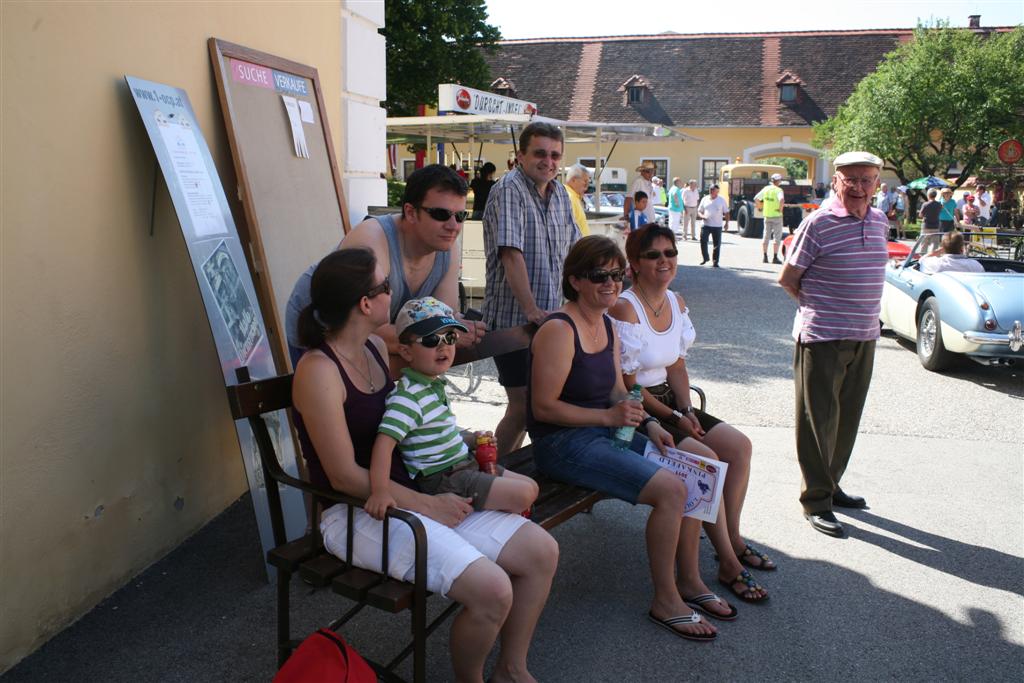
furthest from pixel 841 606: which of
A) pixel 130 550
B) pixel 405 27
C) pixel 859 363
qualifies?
pixel 405 27

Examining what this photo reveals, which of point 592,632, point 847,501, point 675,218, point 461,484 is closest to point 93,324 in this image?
point 461,484

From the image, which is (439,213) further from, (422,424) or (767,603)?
(767,603)

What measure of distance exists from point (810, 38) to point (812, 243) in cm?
5391

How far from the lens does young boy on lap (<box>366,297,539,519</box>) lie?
2902 mm

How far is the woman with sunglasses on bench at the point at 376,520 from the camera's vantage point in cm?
276

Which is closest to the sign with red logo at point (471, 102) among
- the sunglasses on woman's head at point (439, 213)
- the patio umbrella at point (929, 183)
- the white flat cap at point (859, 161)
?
the white flat cap at point (859, 161)

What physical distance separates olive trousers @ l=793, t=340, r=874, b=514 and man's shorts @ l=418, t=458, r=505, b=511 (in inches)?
94.9

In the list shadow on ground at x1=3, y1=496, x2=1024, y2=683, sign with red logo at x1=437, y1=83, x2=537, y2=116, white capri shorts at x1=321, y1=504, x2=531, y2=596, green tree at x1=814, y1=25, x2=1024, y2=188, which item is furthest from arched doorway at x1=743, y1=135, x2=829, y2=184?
white capri shorts at x1=321, y1=504, x2=531, y2=596

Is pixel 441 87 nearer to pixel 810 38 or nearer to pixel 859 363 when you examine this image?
pixel 859 363

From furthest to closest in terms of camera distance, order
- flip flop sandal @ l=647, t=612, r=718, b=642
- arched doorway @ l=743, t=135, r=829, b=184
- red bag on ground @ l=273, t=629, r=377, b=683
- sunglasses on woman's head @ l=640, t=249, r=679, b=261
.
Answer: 1. arched doorway @ l=743, t=135, r=829, b=184
2. sunglasses on woman's head @ l=640, t=249, r=679, b=261
3. flip flop sandal @ l=647, t=612, r=718, b=642
4. red bag on ground @ l=273, t=629, r=377, b=683

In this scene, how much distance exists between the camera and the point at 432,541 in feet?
9.16

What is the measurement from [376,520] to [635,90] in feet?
167

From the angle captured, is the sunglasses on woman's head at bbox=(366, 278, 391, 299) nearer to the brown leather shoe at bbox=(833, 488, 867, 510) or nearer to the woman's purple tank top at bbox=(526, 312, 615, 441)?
the woman's purple tank top at bbox=(526, 312, 615, 441)

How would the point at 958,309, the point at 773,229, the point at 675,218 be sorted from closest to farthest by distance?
the point at 958,309 → the point at 773,229 → the point at 675,218
